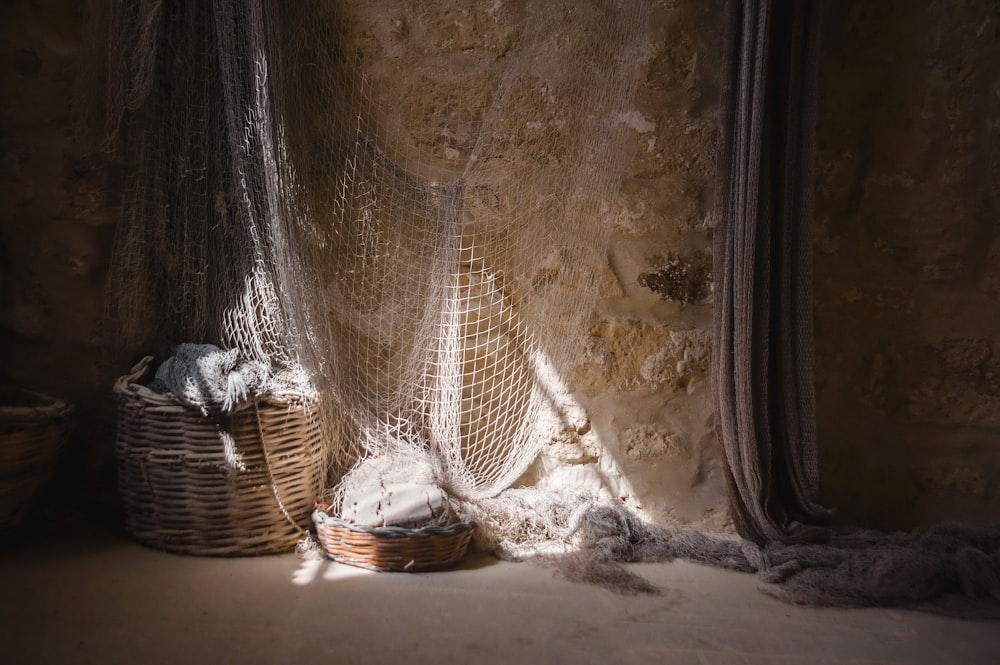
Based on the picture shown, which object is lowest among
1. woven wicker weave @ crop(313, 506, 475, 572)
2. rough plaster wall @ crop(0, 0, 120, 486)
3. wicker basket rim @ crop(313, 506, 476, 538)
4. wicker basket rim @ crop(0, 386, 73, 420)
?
woven wicker weave @ crop(313, 506, 475, 572)

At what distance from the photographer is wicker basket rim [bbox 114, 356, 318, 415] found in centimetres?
178

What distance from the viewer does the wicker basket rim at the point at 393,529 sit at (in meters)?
1.78

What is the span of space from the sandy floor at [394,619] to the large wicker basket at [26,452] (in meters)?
0.11

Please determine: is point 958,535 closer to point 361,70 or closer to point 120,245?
point 361,70

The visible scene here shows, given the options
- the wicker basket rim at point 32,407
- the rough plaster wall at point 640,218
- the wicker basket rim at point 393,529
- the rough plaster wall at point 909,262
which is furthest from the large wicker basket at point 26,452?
the rough plaster wall at point 909,262

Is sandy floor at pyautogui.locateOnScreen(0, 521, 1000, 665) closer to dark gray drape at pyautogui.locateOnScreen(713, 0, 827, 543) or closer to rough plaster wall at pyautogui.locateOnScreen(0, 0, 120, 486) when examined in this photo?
dark gray drape at pyautogui.locateOnScreen(713, 0, 827, 543)

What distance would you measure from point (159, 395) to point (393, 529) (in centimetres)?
68

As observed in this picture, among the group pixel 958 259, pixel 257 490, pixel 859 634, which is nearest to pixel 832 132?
pixel 958 259

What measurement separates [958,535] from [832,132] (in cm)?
121

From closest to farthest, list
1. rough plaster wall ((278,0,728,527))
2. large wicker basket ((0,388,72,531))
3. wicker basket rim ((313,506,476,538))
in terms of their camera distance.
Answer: large wicker basket ((0,388,72,531)) → wicker basket rim ((313,506,476,538)) → rough plaster wall ((278,0,728,527))

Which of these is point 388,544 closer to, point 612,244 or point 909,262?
point 612,244

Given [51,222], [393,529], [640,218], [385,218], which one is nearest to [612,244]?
[640,218]

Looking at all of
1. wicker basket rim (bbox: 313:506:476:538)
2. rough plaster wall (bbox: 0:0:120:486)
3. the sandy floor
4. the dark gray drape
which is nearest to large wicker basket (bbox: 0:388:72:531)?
the sandy floor

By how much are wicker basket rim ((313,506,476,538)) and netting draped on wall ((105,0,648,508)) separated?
230 millimetres
